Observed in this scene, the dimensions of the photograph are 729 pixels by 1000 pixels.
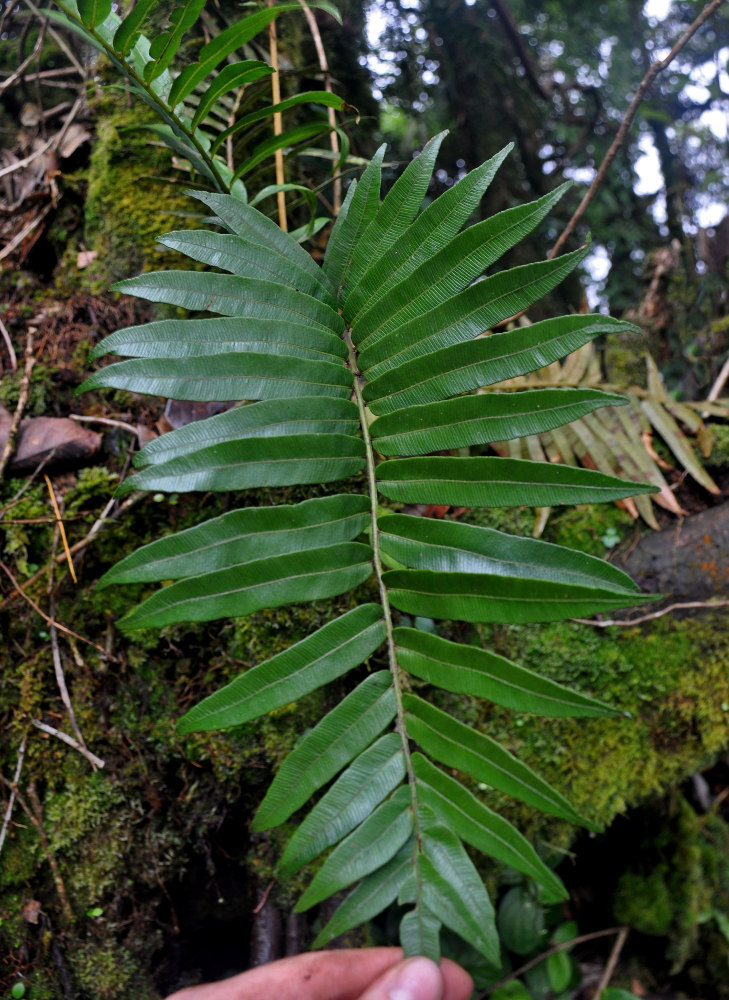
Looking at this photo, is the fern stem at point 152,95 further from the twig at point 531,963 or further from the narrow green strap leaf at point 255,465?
the twig at point 531,963

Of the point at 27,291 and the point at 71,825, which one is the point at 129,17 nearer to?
the point at 27,291

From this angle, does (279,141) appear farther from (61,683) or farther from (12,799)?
(12,799)

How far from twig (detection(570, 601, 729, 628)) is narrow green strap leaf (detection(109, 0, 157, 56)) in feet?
5.48

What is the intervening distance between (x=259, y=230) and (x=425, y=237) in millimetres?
346

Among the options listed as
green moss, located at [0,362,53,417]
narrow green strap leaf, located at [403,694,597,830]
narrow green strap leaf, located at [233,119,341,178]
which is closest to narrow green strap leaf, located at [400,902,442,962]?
narrow green strap leaf, located at [403,694,597,830]

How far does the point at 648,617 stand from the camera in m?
1.71

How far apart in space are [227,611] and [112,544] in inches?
27.2

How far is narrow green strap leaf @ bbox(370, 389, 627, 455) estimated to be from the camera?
1087 millimetres

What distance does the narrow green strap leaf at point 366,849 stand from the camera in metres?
1.10

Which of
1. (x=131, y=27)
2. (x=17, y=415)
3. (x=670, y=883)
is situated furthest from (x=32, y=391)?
(x=670, y=883)

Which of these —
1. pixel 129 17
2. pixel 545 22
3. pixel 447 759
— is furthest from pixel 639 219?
pixel 447 759

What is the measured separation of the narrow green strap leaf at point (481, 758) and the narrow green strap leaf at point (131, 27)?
4.49 ft

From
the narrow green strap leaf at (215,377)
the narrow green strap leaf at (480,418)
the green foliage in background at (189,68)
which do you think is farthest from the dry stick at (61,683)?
the green foliage in background at (189,68)

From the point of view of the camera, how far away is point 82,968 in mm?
1428
